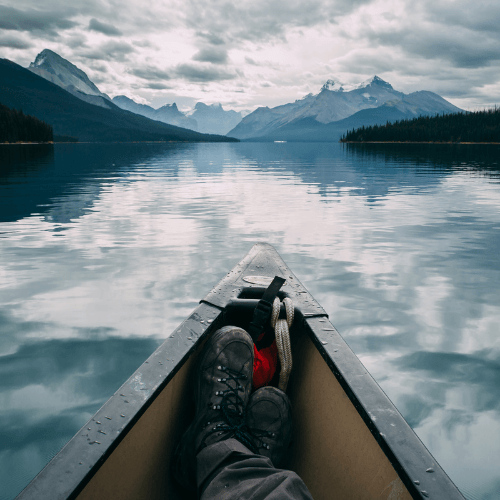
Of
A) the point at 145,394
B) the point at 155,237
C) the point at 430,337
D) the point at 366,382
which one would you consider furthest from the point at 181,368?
the point at 155,237

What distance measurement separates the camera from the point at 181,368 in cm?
245

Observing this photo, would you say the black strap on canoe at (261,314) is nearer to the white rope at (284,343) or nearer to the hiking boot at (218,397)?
the white rope at (284,343)

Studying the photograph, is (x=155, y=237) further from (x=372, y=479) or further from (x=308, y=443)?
(x=372, y=479)

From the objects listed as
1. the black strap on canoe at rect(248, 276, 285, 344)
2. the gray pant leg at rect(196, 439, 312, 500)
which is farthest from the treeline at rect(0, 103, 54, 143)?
the gray pant leg at rect(196, 439, 312, 500)

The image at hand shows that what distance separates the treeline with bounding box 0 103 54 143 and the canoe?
98.1m

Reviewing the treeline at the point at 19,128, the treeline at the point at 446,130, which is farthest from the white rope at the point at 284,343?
the treeline at the point at 446,130

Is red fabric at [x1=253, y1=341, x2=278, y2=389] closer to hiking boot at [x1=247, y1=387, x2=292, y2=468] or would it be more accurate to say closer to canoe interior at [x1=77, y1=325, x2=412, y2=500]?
canoe interior at [x1=77, y1=325, x2=412, y2=500]

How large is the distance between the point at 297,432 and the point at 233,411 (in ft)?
1.87

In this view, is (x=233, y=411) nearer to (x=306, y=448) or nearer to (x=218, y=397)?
(x=218, y=397)

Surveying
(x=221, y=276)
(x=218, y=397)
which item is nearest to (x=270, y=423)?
(x=218, y=397)

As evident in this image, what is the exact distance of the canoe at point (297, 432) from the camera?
5.00ft

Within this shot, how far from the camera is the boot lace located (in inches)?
88.5

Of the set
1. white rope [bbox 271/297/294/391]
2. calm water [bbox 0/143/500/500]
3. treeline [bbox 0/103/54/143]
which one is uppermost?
treeline [bbox 0/103/54/143]

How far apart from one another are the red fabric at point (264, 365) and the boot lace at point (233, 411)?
1.09ft
